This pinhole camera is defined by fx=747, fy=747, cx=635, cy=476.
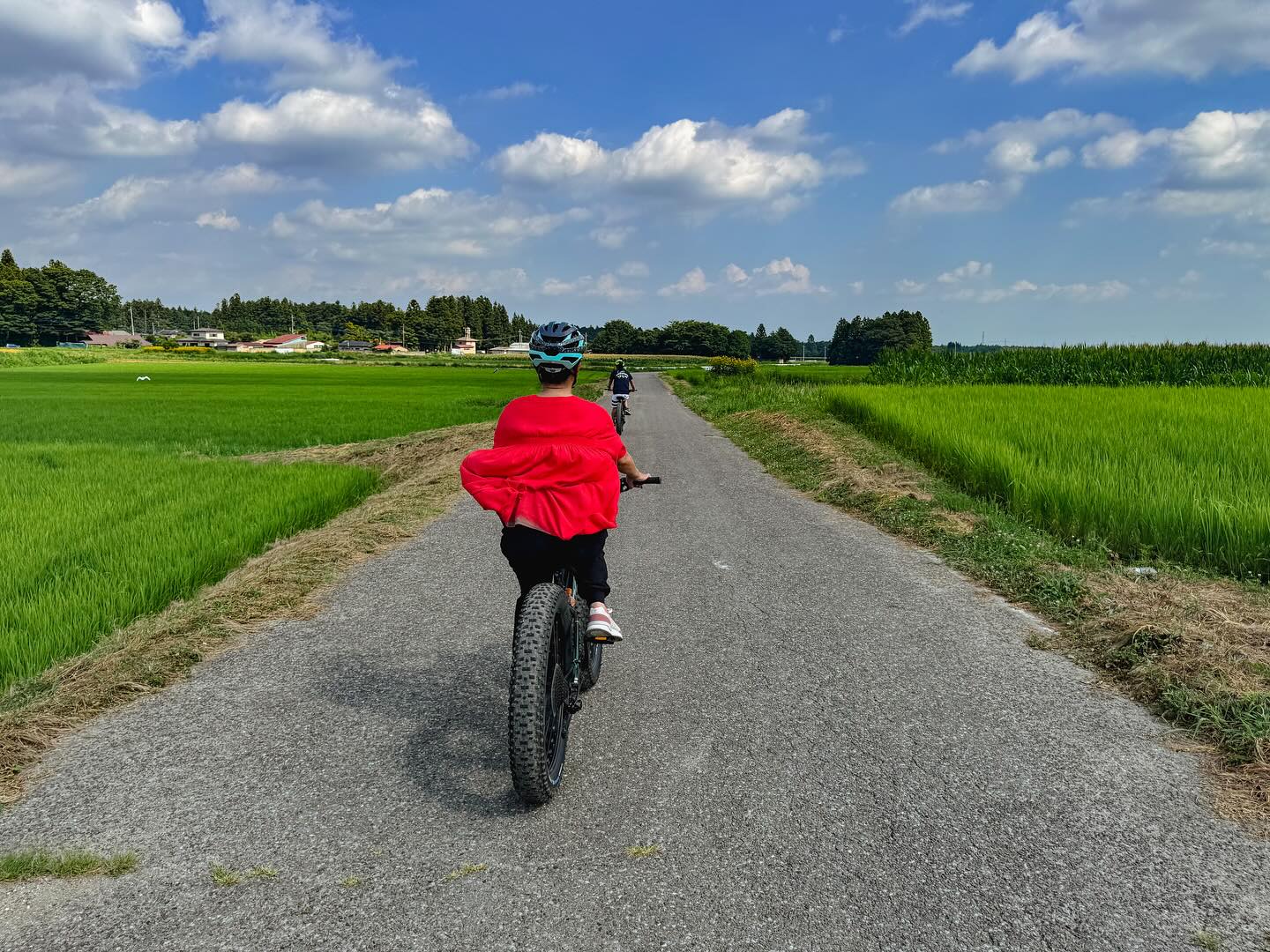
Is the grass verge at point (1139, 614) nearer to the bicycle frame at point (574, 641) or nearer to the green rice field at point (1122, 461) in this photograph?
the green rice field at point (1122, 461)

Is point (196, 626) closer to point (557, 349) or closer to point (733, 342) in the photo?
point (557, 349)

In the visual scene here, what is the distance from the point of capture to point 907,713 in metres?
3.84

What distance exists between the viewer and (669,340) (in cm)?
14175

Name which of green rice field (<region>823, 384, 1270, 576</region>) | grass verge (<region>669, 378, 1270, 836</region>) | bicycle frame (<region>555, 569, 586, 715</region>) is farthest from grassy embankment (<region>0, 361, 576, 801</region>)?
green rice field (<region>823, 384, 1270, 576</region>)

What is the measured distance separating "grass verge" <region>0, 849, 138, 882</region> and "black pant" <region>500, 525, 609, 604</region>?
65.7 inches

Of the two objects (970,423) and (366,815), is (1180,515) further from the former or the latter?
(366,815)

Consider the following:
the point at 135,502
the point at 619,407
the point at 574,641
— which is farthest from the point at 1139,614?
the point at 619,407

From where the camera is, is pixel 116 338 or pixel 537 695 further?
pixel 116 338

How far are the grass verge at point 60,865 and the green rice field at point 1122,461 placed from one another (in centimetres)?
741

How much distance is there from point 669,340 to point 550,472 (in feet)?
463

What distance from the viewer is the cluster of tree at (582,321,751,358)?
13875cm

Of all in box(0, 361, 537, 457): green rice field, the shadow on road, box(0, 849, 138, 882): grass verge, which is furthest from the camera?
box(0, 361, 537, 457): green rice field

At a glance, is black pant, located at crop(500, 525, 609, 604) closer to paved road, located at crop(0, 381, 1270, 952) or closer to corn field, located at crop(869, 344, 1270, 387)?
paved road, located at crop(0, 381, 1270, 952)

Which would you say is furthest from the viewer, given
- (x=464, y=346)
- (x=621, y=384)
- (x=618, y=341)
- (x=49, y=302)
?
(x=464, y=346)
